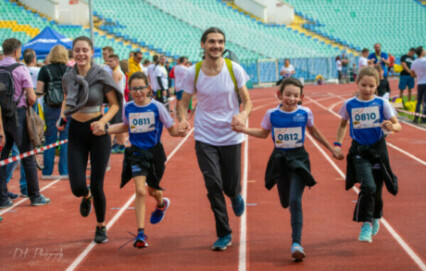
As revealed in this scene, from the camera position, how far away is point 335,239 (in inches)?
249

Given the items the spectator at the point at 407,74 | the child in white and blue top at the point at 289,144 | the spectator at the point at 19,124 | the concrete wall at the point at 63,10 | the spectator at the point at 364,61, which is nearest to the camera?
the child in white and blue top at the point at 289,144

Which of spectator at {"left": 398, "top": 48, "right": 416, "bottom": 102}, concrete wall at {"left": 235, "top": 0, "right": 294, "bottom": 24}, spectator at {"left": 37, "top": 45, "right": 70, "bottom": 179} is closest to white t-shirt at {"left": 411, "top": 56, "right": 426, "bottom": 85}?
spectator at {"left": 398, "top": 48, "right": 416, "bottom": 102}

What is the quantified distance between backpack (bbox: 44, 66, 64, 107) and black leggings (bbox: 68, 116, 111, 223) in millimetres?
3383

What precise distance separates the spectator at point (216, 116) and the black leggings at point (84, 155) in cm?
91

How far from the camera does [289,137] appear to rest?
5.88 metres

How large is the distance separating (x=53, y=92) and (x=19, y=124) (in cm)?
158

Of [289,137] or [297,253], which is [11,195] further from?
[297,253]

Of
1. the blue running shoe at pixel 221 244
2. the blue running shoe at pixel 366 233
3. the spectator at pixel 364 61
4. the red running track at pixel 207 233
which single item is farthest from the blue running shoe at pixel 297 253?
the spectator at pixel 364 61

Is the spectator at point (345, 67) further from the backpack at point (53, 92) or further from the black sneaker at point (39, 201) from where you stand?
the black sneaker at point (39, 201)

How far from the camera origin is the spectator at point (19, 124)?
815 cm

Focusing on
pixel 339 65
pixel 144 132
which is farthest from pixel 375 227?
pixel 339 65

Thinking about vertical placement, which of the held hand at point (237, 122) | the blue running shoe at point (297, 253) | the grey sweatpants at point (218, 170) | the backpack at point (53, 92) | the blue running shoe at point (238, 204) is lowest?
the blue running shoe at point (297, 253)

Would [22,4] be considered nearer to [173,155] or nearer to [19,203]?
[173,155]

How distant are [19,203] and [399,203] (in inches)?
196
